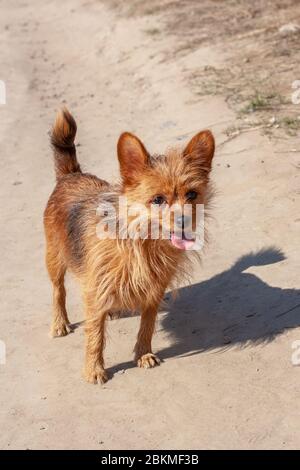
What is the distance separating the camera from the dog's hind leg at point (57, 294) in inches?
261

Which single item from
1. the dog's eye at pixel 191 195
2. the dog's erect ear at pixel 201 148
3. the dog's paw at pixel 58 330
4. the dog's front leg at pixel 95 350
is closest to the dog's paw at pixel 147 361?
the dog's front leg at pixel 95 350

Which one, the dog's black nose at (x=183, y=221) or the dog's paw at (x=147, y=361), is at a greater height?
the dog's black nose at (x=183, y=221)

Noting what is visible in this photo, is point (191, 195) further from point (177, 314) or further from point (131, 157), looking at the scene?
point (177, 314)

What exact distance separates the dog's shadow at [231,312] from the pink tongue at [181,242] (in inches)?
39.7

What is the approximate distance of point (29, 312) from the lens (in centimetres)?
710

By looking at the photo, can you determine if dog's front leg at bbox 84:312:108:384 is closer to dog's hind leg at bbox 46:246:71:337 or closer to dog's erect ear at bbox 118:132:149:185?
dog's hind leg at bbox 46:246:71:337

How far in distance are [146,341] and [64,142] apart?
1.83m

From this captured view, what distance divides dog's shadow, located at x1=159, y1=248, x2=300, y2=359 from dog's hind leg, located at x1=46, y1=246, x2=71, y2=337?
2.67 feet

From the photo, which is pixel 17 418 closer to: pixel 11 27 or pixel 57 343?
pixel 57 343

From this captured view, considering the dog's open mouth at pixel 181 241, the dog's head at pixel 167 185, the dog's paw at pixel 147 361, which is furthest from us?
the dog's paw at pixel 147 361

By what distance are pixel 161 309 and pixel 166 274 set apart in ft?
3.86

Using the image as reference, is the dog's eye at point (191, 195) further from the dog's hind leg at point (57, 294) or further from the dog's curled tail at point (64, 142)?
the dog's curled tail at point (64, 142)

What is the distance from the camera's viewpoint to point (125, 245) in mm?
5531

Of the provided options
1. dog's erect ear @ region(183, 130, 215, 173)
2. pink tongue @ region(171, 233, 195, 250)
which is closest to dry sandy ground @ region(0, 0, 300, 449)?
pink tongue @ region(171, 233, 195, 250)
